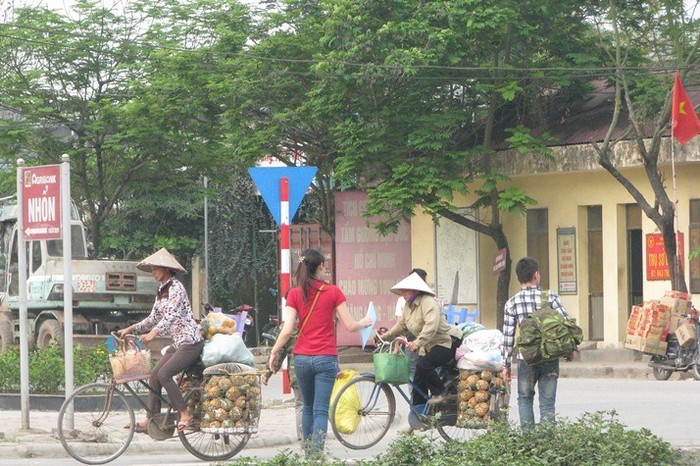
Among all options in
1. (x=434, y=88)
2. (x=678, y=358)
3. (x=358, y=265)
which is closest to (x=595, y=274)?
(x=434, y=88)

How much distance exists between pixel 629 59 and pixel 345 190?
309 inches

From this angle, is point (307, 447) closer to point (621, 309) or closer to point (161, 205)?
point (621, 309)

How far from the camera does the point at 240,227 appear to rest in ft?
144

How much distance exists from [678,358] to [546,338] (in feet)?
38.3

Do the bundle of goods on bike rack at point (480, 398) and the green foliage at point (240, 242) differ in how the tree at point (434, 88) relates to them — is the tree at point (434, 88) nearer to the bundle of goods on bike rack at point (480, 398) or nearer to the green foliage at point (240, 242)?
the green foliage at point (240, 242)

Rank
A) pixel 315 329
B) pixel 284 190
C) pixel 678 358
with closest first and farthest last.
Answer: pixel 315 329, pixel 284 190, pixel 678 358

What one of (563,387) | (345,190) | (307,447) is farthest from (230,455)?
(345,190)

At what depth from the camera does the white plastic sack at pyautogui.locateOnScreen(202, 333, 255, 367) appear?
38.0ft

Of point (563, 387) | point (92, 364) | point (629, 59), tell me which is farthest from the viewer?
point (629, 59)

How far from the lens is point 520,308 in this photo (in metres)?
11.4

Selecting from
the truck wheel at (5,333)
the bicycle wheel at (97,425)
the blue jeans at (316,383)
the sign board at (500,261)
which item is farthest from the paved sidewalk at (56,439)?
the truck wheel at (5,333)

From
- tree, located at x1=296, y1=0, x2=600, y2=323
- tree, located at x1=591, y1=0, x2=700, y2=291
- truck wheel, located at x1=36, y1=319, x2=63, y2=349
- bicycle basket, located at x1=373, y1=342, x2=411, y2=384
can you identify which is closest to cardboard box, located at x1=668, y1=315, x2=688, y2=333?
tree, located at x1=591, y1=0, x2=700, y2=291

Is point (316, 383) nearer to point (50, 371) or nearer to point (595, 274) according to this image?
point (50, 371)

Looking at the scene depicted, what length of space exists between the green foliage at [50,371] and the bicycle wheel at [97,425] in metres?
4.61
